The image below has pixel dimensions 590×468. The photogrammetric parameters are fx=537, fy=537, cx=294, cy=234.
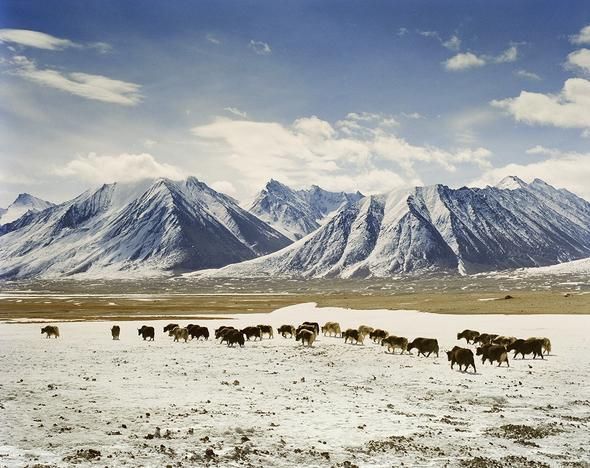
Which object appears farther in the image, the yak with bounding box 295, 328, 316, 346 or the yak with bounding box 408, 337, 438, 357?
the yak with bounding box 295, 328, 316, 346

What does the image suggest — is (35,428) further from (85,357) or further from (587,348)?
(587,348)

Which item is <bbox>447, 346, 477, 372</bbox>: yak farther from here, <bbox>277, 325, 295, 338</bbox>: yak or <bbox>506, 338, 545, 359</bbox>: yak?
<bbox>277, 325, 295, 338</bbox>: yak

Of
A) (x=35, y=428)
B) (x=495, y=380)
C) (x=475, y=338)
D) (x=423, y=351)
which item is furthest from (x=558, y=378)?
(x=35, y=428)

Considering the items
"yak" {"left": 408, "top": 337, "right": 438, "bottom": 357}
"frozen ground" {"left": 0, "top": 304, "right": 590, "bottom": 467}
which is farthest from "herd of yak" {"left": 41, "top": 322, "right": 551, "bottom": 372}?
"frozen ground" {"left": 0, "top": 304, "right": 590, "bottom": 467}

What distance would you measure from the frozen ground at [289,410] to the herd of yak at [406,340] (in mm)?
1071

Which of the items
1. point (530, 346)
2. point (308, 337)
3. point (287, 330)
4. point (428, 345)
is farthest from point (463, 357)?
point (287, 330)

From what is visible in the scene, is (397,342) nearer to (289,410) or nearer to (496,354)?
(496,354)

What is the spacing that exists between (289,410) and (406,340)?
18440mm

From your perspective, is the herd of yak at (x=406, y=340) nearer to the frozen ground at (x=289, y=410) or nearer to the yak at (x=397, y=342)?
the yak at (x=397, y=342)

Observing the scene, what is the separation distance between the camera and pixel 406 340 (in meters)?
37.0

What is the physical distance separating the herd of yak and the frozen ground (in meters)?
1.07

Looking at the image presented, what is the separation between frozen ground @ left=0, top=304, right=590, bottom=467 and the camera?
15344 millimetres

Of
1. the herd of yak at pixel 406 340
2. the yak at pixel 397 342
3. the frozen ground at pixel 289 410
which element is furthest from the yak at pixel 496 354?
the yak at pixel 397 342

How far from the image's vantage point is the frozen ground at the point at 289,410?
50.3ft
